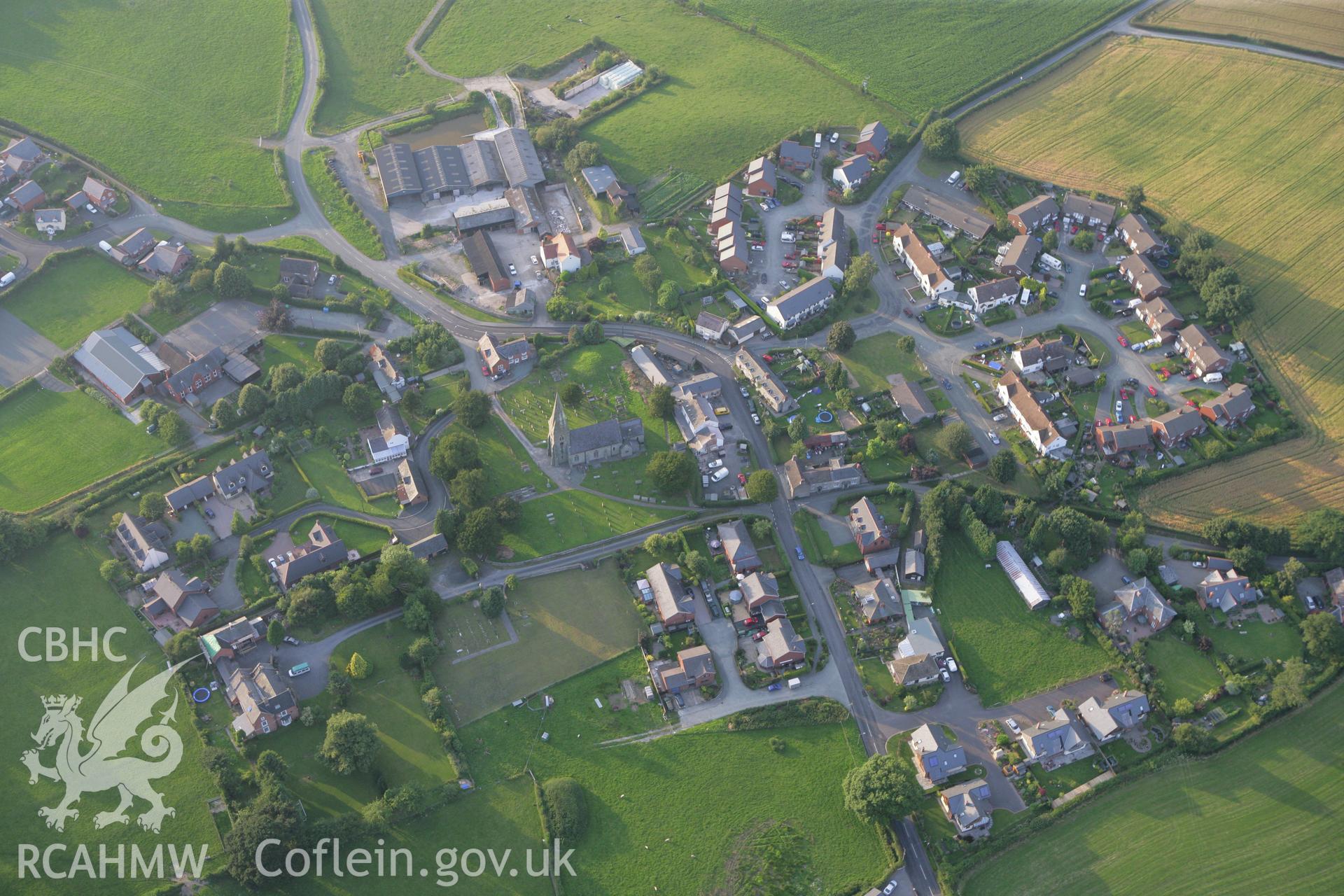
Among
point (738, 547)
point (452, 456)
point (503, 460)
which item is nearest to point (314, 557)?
point (452, 456)

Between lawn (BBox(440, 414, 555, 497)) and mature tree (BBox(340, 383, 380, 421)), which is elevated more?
mature tree (BBox(340, 383, 380, 421))

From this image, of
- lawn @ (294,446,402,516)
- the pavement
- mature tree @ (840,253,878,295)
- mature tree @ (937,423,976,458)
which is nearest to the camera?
the pavement

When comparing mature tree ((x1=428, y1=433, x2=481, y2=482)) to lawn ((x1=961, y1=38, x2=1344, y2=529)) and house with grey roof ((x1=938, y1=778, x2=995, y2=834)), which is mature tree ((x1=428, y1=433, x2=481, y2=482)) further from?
lawn ((x1=961, y1=38, x2=1344, y2=529))

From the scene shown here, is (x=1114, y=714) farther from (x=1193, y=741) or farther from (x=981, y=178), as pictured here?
(x=981, y=178)

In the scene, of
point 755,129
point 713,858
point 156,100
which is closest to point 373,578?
point 713,858

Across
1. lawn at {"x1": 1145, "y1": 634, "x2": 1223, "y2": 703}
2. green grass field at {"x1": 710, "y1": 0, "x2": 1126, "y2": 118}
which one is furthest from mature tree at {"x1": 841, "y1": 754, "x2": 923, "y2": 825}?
green grass field at {"x1": 710, "y1": 0, "x2": 1126, "y2": 118}

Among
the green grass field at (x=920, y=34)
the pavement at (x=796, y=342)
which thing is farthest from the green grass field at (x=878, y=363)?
the green grass field at (x=920, y=34)
